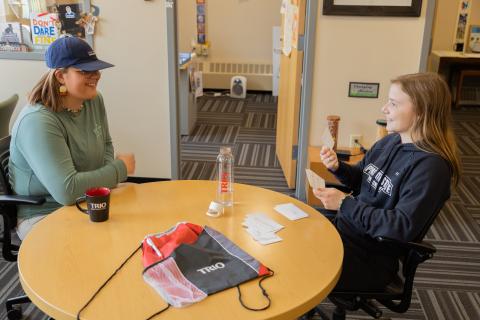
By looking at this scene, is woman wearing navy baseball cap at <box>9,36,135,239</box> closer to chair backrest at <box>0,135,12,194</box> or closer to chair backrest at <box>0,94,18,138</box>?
chair backrest at <box>0,135,12,194</box>

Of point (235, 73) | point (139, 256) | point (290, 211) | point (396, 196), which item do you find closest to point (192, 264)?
point (139, 256)

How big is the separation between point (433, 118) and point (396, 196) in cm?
30

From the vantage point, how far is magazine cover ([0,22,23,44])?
3.50m

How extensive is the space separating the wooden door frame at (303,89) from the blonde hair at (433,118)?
1.56 metres

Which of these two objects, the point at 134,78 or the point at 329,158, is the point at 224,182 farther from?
the point at 134,78

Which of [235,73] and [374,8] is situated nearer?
[374,8]

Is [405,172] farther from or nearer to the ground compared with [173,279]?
farther from the ground

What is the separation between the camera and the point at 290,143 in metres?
3.63

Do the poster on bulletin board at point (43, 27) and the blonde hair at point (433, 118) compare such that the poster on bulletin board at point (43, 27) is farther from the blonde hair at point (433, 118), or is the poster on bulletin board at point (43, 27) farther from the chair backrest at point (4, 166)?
the blonde hair at point (433, 118)

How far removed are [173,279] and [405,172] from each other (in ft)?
2.86

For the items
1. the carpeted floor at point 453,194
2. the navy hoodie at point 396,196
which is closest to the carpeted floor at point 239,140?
the carpeted floor at point 453,194

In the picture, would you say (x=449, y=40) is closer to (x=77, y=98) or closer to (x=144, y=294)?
(x=77, y=98)

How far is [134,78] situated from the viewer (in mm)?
3480

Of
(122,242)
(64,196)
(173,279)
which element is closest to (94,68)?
(64,196)
